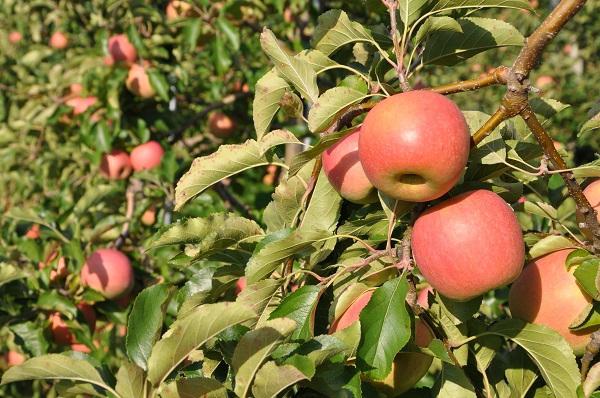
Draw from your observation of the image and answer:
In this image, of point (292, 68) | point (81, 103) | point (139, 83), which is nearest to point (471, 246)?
point (292, 68)

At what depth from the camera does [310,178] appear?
43.6 inches

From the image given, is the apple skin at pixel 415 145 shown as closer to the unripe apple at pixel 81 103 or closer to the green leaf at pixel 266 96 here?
the green leaf at pixel 266 96

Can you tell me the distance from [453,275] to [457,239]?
48mm

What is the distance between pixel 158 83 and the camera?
8.35 feet

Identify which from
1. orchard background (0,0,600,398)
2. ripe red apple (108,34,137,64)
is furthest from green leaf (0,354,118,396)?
ripe red apple (108,34,137,64)

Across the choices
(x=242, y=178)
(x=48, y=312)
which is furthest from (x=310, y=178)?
(x=242, y=178)

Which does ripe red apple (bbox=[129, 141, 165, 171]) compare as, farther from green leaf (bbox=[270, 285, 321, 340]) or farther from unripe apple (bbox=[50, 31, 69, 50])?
green leaf (bbox=[270, 285, 321, 340])

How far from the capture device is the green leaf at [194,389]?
2.52 ft

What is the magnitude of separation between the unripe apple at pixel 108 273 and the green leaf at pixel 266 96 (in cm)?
113

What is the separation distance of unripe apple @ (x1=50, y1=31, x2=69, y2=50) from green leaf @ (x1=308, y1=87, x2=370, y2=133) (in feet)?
10.3

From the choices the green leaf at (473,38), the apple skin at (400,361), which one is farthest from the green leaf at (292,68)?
the apple skin at (400,361)

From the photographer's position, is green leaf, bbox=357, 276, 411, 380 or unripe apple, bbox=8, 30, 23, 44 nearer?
green leaf, bbox=357, 276, 411, 380

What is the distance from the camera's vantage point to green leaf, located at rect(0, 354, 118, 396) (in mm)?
832

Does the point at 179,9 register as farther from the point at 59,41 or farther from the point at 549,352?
the point at 549,352
